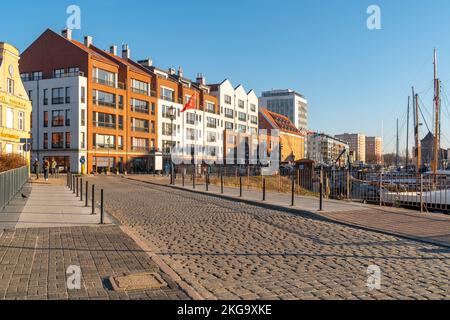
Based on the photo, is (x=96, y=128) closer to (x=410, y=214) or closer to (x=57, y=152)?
(x=57, y=152)

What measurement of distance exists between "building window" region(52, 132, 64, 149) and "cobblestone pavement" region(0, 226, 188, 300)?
147 feet

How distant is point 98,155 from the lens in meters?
52.5

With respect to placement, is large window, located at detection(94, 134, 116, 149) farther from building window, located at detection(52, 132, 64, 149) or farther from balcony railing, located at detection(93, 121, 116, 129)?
building window, located at detection(52, 132, 64, 149)

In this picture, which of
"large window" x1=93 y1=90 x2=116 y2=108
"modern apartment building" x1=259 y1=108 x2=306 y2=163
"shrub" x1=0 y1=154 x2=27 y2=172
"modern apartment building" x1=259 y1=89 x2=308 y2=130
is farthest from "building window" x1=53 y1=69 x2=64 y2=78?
"modern apartment building" x1=259 y1=89 x2=308 y2=130

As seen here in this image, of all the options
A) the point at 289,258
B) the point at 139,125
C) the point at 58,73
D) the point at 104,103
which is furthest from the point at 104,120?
the point at 289,258

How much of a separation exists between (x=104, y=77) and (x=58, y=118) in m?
A: 8.28

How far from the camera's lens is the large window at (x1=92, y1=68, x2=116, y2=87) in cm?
5266


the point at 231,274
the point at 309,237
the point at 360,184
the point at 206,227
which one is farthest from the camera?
the point at 360,184

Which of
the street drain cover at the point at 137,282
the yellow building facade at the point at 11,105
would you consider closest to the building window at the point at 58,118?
the yellow building facade at the point at 11,105

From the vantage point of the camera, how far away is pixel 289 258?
6973 mm

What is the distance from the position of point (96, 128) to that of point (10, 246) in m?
46.7

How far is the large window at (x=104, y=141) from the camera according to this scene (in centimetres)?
5238

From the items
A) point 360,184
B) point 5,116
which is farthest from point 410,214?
point 5,116
